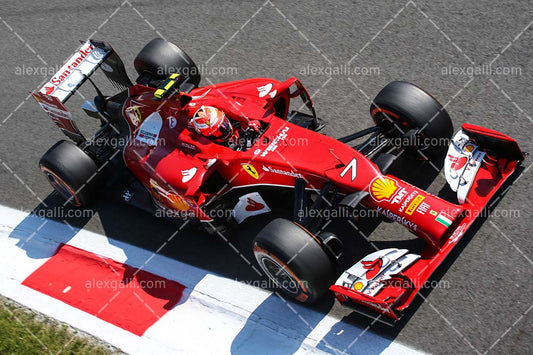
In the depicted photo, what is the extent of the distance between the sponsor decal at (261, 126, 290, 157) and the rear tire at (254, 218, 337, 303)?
38.9 inches

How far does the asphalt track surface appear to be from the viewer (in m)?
6.03

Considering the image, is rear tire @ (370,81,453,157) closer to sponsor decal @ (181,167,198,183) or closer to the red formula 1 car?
the red formula 1 car

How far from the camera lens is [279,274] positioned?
20.6 ft

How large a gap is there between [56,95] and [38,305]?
2.56 m

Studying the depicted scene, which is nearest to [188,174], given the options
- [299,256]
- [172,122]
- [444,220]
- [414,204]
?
[172,122]

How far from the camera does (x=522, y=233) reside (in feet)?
21.2

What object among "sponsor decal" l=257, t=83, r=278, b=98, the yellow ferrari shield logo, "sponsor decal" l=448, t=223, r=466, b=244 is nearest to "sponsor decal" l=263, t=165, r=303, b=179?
the yellow ferrari shield logo

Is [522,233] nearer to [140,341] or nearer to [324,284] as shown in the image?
[324,284]

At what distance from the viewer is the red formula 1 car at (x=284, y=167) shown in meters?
5.84

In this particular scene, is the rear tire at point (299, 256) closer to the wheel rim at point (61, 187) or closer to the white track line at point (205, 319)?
the white track line at point (205, 319)

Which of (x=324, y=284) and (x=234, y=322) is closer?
(x=324, y=284)

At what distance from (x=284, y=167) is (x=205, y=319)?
1.89m

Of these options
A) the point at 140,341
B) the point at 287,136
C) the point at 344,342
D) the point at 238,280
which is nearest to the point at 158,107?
the point at 287,136

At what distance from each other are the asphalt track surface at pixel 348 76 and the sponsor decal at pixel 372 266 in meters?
0.59
